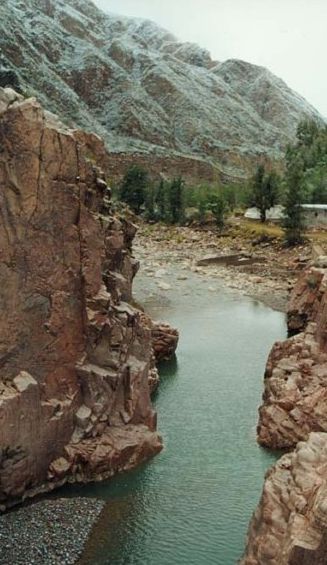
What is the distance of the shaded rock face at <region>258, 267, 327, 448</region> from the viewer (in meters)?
36.9

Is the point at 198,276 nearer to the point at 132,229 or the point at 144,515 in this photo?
the point at 132,229

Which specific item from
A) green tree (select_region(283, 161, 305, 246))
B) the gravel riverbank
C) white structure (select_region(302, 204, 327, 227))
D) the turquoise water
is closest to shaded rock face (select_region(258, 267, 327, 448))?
the turquoise water

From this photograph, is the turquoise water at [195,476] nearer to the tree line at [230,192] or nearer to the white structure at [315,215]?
the white structure at [315,215]

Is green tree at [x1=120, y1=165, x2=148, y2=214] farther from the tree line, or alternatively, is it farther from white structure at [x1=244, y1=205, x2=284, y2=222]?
white structure at [x1=244, y1=205, x2=284, y2=222]

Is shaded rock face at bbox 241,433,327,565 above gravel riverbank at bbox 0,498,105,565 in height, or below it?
above

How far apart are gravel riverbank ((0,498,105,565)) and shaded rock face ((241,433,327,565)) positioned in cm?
795

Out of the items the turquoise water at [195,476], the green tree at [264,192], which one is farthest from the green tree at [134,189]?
the turquoise water at [195,476]

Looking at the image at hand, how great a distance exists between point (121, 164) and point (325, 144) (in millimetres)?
74750

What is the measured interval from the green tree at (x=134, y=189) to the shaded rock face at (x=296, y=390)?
312 ft

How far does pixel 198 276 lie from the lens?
8806 cm

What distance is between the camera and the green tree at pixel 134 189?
139 meters

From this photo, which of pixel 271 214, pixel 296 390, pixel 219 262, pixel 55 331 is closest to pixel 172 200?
pixel 271 214

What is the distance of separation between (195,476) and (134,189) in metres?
110

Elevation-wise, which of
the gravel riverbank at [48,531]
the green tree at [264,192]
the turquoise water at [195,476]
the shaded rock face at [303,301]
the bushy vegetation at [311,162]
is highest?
the bushy vegetation at [311,162]
